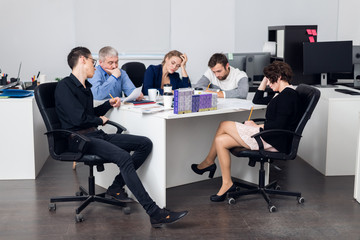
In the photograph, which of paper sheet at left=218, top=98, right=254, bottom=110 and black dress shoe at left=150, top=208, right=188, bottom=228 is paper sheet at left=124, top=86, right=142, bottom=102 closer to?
paper sheet at left=218, top=98, right=254, bottom=110

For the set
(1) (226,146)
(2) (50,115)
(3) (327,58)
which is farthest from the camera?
(3) (327,58)

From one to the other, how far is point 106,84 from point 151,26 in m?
3.32

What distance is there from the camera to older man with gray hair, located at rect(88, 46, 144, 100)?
4.50m

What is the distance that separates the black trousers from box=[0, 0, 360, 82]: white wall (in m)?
3.80

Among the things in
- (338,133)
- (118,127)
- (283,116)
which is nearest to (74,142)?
(118,127)

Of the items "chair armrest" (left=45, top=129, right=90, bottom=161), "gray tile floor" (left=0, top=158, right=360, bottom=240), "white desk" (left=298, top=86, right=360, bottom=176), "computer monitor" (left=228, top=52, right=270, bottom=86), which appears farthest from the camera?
"computer monitor" (left=228, top=52, right=270, bottom=86)

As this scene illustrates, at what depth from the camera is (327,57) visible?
18.2 ft

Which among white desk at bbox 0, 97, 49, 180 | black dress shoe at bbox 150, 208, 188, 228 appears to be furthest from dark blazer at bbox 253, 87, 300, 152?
white desk at bbox 0, 97, 49, 180

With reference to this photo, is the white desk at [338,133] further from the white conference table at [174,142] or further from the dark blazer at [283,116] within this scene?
the dark blazer at [283,116]

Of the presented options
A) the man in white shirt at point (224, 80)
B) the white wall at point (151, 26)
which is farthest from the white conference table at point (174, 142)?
the white wall at point (151, 26)

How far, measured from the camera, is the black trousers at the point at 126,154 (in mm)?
3506

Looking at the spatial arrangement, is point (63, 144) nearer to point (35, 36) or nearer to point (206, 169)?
point (206, 169)

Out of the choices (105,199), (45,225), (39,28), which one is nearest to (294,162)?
(105,199)

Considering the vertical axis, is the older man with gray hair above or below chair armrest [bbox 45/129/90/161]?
above
